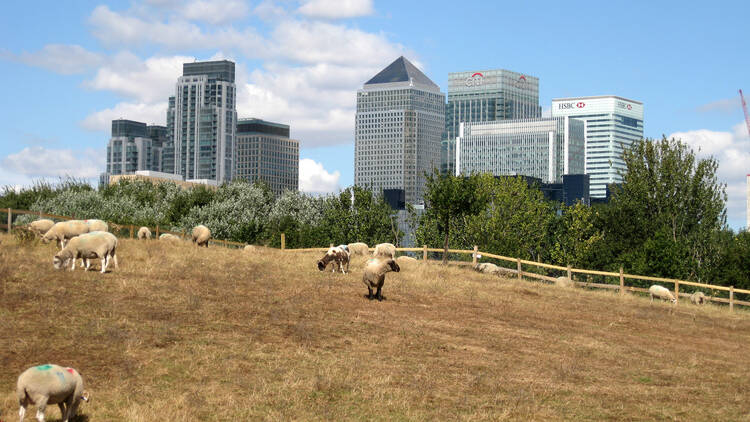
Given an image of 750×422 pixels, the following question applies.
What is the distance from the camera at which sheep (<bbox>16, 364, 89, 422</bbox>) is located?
1505 centimetres

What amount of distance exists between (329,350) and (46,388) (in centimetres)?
898

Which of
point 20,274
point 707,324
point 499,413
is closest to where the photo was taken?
point 499,413

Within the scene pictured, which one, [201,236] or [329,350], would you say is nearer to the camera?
[329,350]

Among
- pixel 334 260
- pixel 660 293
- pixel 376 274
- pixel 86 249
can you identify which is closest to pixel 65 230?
pixel 86 249

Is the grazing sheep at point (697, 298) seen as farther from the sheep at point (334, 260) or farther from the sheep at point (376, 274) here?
the sheep at point (376, 274)

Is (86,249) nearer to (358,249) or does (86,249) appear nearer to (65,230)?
(65,230)

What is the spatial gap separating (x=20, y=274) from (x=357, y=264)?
18275 millimetres

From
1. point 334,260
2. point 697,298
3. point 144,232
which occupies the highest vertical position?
point 144,232

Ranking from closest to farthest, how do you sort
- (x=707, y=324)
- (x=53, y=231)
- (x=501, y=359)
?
(x=501, y=359) → (x=53, y=231) → (x=707, y=324)

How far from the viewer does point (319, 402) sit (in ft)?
59.7

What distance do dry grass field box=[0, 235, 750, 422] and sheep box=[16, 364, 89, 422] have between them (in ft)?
3.43

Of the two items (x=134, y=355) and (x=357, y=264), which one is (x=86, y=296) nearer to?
(x=134, y=355)

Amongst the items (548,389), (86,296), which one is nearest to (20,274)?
(86,296)

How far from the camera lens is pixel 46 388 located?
15.1 metres
